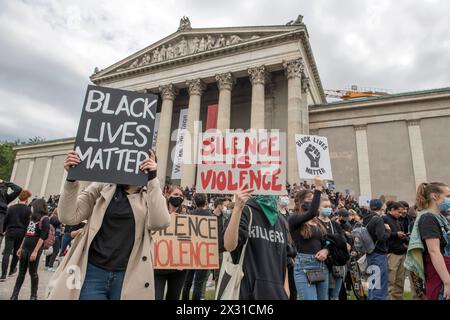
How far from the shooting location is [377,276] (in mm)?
5211

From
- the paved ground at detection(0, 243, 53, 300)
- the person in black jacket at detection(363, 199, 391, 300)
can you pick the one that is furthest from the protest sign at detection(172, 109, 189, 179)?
the person in black jacket at detection(363, 199, 391, 300)

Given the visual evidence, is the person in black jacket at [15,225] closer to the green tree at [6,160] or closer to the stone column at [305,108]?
the stone column at [305,108]

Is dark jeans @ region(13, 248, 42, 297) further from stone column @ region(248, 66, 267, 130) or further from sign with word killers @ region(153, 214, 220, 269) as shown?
stone column @ region(248, 66, 267, 130)

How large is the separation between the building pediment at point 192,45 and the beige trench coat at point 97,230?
2440cm

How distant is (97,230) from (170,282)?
76.7 inches

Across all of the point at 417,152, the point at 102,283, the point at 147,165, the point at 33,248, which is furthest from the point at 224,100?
the point at 102,283

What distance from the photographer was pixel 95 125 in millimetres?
2814

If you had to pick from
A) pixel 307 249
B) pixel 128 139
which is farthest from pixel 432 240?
pixel 128 139

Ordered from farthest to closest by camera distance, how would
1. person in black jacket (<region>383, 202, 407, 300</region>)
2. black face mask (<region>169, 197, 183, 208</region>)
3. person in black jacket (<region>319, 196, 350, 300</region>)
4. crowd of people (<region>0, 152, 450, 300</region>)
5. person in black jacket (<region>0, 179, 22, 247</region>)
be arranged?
person in black jacket (<region>0, 179, 22, 247</region>) → person in black jacket (<region>383, 202, 407, 300</region>) → black face mask (<region>169, 197, 183, 208</region>) → person in black jacket (<region>319, 196, 350, 300</region>) → crowd of people (<region>0, 152, 450, 300</region>)

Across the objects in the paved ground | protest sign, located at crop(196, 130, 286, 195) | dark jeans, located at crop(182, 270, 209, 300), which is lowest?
the paved ground

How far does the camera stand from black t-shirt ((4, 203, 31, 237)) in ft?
22.9

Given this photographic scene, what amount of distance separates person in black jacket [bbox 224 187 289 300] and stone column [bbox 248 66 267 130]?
20.1m

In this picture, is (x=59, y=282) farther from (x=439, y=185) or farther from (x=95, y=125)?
(x=439, y=185)

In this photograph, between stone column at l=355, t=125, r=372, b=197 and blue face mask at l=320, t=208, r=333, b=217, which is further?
stone column at l=355, t=125, r=372, b=197
